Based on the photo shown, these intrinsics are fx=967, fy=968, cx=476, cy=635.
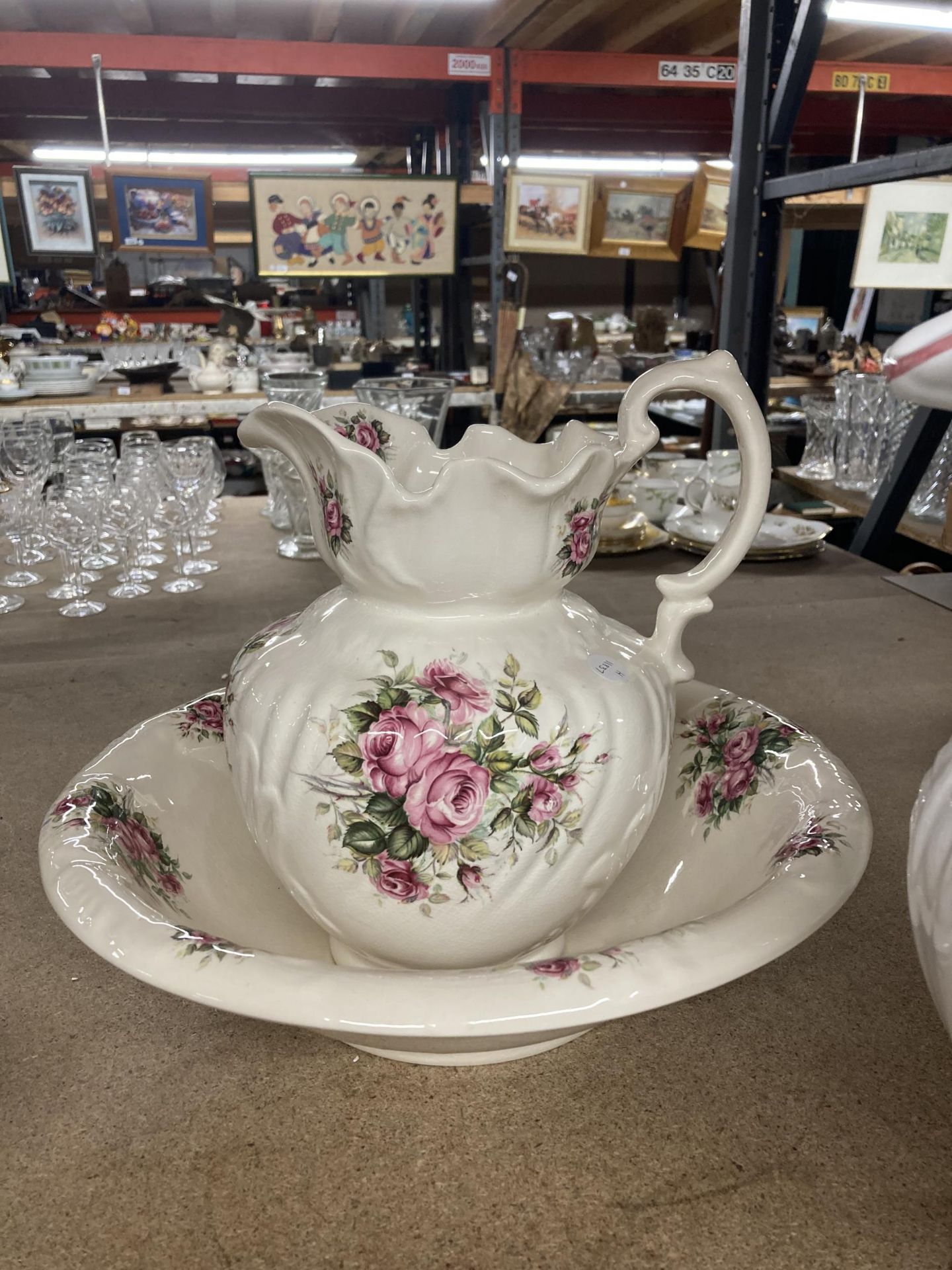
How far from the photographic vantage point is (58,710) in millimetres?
883

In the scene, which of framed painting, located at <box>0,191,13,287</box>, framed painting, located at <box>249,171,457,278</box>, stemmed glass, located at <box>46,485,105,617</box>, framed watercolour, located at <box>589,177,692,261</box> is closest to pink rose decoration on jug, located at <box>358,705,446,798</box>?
stemmed glass, located at <box>46,485,105,617</box>

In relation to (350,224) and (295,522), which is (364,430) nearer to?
(295,522)

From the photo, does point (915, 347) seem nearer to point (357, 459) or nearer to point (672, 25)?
point (357, 459)

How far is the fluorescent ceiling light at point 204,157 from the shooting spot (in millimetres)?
5953

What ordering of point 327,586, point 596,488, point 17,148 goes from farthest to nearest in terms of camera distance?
1. point 17,148
2. point 327,586
3. point 596,488

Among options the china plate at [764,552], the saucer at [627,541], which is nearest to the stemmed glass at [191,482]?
the saucer at [627,541]

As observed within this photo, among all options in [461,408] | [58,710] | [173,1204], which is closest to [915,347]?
[173,1204]

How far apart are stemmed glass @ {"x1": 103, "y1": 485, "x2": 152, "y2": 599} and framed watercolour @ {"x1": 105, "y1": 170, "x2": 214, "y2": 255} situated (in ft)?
10.5

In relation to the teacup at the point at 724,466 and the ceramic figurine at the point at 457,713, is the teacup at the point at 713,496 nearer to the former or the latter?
the teacup at the point at 724,466

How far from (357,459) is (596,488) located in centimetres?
12

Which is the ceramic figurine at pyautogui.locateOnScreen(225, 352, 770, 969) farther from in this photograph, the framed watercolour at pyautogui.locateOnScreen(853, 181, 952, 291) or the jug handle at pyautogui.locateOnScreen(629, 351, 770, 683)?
the framed watercolour at pyautogui.locateOnScreen(853, 181, 952, 291)

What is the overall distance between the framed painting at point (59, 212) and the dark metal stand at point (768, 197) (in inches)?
130

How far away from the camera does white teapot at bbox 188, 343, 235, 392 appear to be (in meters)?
3.36

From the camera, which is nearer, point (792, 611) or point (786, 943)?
point (786, 943)
